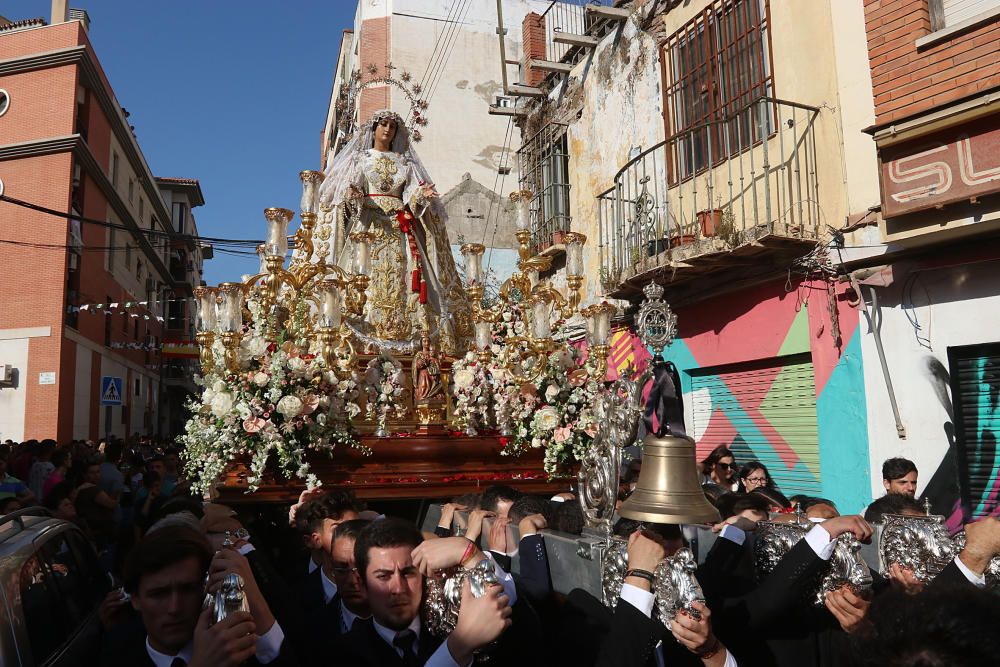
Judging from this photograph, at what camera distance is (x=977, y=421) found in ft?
23.6

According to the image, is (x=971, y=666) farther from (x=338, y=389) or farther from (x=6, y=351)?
(x=6, y=351)

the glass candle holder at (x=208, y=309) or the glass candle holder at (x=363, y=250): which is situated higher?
the glass candle holder at (x=363, y=250)

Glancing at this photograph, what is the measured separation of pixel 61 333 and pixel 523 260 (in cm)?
1493

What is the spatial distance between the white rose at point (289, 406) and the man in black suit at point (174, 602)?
9.60 ft

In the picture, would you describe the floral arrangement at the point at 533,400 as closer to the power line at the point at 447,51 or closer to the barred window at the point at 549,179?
the barred window at the point at 549,179

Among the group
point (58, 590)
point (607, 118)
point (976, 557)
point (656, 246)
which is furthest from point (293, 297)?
point (607, 118)

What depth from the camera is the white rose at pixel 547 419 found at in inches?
234

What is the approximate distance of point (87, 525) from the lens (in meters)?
5.93

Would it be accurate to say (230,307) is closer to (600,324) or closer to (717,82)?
(600,324)

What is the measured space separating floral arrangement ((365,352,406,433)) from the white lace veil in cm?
197

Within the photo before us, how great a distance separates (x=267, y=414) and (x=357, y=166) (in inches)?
126

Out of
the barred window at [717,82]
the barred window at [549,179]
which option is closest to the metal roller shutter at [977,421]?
the barred window at [717,82]

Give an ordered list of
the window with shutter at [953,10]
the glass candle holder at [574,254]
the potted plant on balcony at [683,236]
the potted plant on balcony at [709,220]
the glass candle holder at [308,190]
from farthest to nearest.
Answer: the potted plant on balcony at [683,236], the potted plant on balcony at [709,220], the window with shutter at [953,10], the glass candle holder at [308,190], the glass candle holder at [574,254]

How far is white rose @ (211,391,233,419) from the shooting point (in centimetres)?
538
